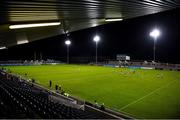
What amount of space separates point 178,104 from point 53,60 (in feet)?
190

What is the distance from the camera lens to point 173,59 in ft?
172

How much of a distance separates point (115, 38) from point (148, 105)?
51.0 metres

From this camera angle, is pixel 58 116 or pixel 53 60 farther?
pixel 53 60


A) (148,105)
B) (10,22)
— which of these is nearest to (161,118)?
(148,105)

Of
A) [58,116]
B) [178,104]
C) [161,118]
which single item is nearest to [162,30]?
[178,104]

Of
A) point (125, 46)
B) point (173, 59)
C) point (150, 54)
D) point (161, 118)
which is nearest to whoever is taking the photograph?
point (161, 118)

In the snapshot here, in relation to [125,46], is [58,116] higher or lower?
lower

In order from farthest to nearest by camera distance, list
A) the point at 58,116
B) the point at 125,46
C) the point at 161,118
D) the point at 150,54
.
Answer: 1. the point at 125,46
2. the point at 150,54
3. the point at 161,118
4. the point at 58,116

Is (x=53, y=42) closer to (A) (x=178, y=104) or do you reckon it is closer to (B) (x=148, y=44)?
(B) (x=148, y=44)

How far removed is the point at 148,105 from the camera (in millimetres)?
14508

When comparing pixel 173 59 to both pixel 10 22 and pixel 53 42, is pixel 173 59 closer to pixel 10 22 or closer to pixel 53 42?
pixel 53 42

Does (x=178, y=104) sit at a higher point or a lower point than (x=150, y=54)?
lower

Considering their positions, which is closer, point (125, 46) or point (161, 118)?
point (161, 118)

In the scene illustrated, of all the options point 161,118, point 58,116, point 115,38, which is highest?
point 115,38
